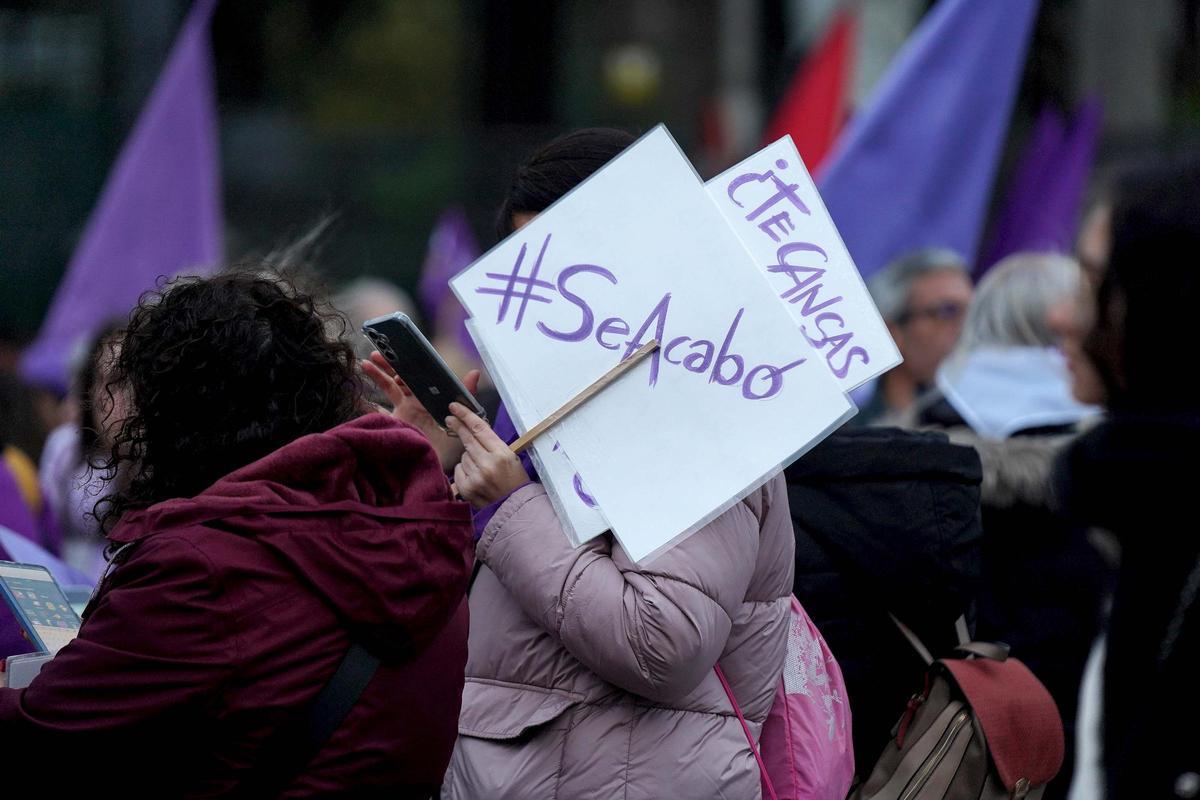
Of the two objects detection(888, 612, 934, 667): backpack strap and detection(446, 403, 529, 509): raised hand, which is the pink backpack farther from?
detection(446, 403, 529, 509): raised hand

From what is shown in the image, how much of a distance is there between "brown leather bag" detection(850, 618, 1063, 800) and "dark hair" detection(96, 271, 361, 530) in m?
1.20

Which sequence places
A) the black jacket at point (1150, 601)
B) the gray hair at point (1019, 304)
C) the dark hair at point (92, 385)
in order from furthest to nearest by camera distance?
the gray hair at point (1019, 304) → the dark hair at point (92, 385) → the black jacket at point (1150, 601)

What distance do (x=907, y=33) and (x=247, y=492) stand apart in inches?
508

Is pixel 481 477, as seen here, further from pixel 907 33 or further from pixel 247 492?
pixel 907 33

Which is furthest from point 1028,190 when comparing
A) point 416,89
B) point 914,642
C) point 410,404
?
point 416,89

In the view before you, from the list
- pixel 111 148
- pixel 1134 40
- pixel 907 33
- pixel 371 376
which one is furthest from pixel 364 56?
pixel 371 376

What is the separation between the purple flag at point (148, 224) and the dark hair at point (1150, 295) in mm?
4584

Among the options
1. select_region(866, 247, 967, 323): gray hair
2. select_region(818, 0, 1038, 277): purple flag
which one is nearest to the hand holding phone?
select_region(818, 0, 1038, 277): purple flag

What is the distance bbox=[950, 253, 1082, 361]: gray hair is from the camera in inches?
168

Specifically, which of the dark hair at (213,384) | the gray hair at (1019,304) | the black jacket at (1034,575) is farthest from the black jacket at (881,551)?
the gray hair at (1019,304)

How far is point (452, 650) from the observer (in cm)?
213

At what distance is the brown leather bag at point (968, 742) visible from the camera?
2660 mm

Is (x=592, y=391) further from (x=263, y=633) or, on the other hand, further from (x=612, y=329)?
(x=263, y=633)

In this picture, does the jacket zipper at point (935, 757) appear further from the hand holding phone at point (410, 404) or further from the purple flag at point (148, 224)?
the purple flag at point (148, 224)
